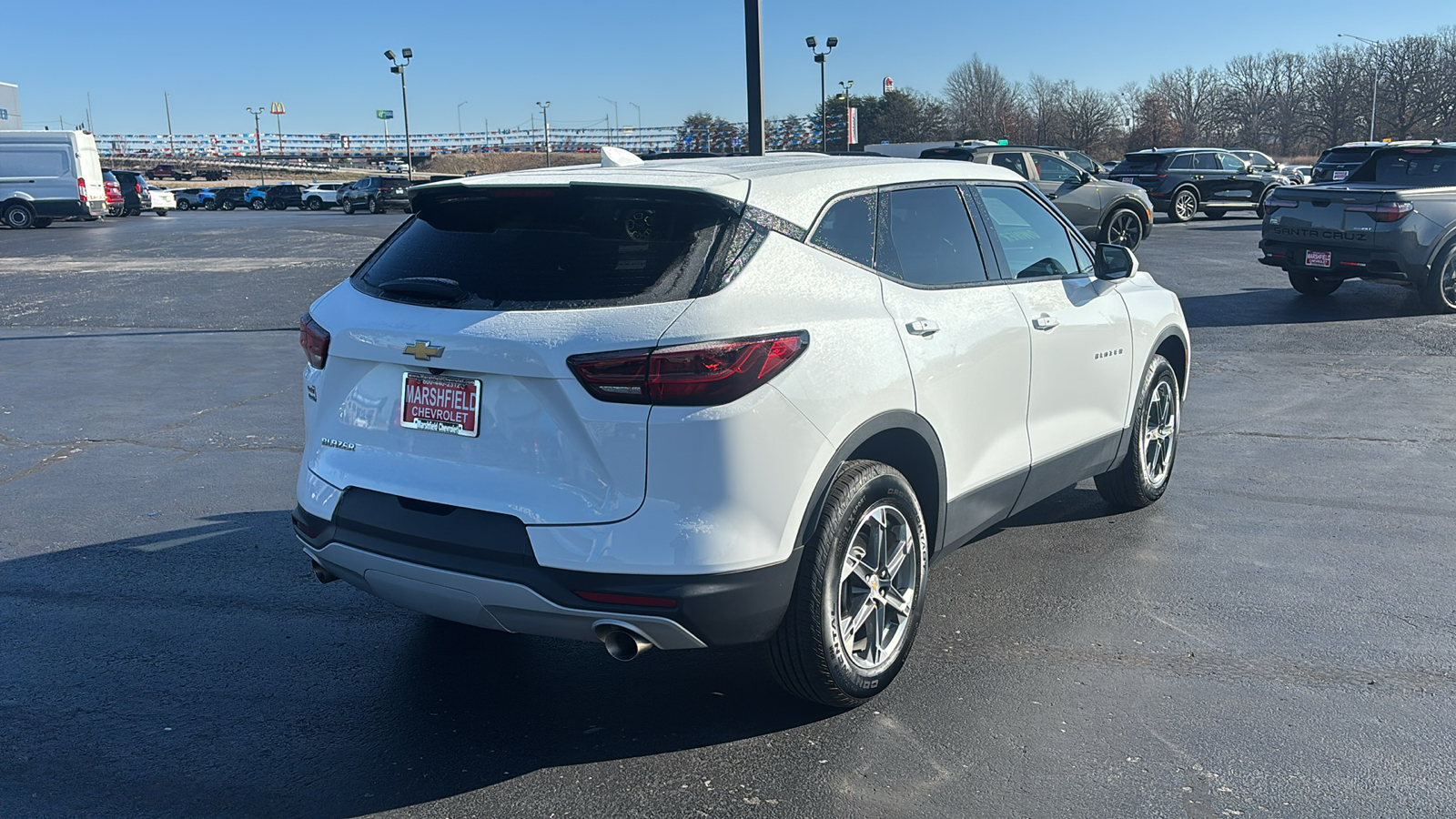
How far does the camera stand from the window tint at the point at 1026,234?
456 centimetres

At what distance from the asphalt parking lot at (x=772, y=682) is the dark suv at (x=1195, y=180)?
22.3 meters

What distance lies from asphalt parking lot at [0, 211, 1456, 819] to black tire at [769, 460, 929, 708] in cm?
15

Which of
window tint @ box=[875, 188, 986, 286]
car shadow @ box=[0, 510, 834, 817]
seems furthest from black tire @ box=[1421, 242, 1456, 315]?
car shadow @ box=[0, 510, 834, 817]

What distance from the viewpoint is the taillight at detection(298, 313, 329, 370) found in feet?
11.7

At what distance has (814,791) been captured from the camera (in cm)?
313

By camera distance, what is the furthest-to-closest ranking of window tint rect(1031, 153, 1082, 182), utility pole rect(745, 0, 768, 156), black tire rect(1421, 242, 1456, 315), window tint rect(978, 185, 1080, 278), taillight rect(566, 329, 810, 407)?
window tint rect(1031, 153, 1082, 182)
black tire rect(1421, 242, 1456, 315)
utility pole rect(745, 0, 768, 156)
window tint rect(978, 185, 1080, 278)
taillight rect(566, 329, 810, 407)

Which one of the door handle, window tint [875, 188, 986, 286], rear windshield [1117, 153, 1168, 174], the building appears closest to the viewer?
the door handle

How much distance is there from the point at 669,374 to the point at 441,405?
727mm

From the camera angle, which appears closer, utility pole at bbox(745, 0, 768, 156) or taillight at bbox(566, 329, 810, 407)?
taillight at bbox(566, 329, 810, 407)

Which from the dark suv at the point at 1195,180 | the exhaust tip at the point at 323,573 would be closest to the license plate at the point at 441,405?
the exhaust tip at the point at 323,573

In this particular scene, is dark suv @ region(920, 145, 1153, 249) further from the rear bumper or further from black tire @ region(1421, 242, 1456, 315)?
the rear bumper

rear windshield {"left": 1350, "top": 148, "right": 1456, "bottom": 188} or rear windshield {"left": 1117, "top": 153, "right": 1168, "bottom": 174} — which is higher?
rear windshield {"left": 1117, "top": 153, "right": 1168, "bottom": 174}

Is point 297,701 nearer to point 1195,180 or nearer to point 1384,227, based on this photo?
point 1384,227

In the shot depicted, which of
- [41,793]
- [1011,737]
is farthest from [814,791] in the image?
[41,793]
